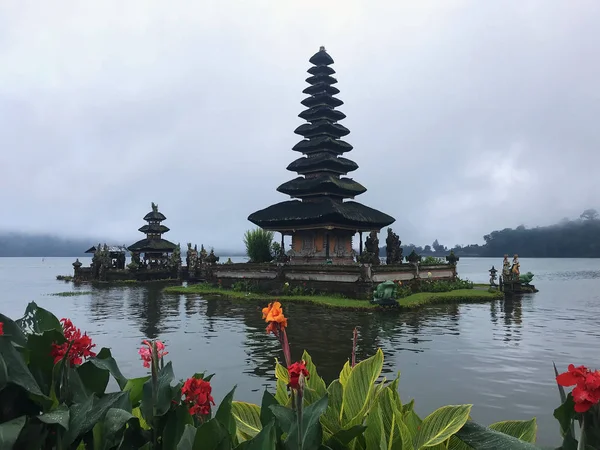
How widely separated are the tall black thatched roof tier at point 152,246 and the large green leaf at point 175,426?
45.2 metres

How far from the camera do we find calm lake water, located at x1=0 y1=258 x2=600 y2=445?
790cm

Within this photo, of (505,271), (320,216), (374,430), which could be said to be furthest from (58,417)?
(505,271)

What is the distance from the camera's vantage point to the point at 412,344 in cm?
1194

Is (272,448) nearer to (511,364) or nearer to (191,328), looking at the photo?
(511,364)

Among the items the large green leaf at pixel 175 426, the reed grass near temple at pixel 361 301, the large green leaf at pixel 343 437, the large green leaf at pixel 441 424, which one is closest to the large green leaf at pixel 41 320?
the large green leaf at pixel 175 426

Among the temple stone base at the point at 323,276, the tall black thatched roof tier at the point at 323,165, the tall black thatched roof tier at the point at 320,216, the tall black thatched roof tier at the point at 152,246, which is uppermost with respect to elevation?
the tall black thatched roof tier at the point at 323,165

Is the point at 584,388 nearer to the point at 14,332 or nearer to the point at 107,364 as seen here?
the point at 107,364

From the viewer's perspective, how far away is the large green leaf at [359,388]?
87.6 inches

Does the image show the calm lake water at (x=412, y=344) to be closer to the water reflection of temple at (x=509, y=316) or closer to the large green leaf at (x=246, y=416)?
the water reflection of temple at (x=509, y=316)

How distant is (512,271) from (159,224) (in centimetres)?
3593

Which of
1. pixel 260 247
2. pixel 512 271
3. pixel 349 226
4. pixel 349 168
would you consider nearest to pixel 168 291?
pixel 260 247

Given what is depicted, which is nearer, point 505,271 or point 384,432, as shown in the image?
point 384,432

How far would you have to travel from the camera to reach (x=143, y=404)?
199 cm

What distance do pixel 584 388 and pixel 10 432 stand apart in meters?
2.07
